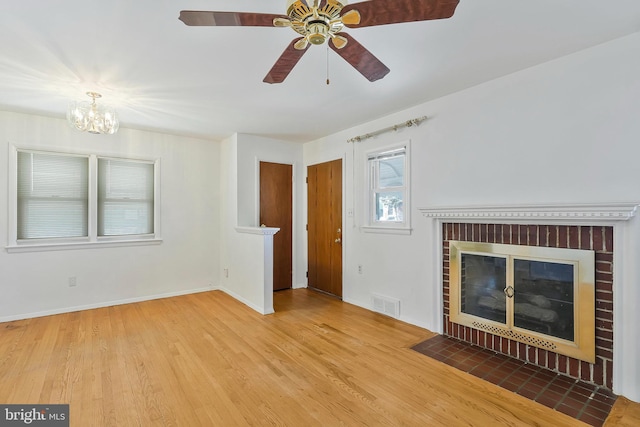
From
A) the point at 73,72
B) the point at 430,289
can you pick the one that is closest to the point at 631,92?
the point at 430,289

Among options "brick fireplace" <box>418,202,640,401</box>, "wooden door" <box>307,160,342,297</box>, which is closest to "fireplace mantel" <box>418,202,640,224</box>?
"brick fireplace" <box>418,202,640,401</box>

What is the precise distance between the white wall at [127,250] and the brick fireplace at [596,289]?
12.7 ft

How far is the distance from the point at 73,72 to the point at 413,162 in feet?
11.0

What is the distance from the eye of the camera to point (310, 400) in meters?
2.11

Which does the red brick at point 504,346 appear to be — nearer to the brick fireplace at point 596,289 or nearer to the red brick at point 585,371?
the brick fireplace at point 596,289

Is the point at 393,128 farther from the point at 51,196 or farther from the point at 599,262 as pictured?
the point at 51,196

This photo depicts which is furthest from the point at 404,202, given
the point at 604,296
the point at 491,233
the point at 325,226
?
the point at 604,296

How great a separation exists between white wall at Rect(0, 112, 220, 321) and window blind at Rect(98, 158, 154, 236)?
0.17m

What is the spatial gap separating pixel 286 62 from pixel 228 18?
478mm

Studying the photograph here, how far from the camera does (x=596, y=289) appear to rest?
2273 mm

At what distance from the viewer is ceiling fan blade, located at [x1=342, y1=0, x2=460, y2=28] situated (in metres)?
1.34

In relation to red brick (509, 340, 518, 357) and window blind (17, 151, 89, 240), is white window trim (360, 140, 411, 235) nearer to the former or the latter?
red brick (509, 340, 518, 357)

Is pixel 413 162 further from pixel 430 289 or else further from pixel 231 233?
→ pixel 231 233

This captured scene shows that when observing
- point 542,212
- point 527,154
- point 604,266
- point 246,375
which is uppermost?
point 527,154
